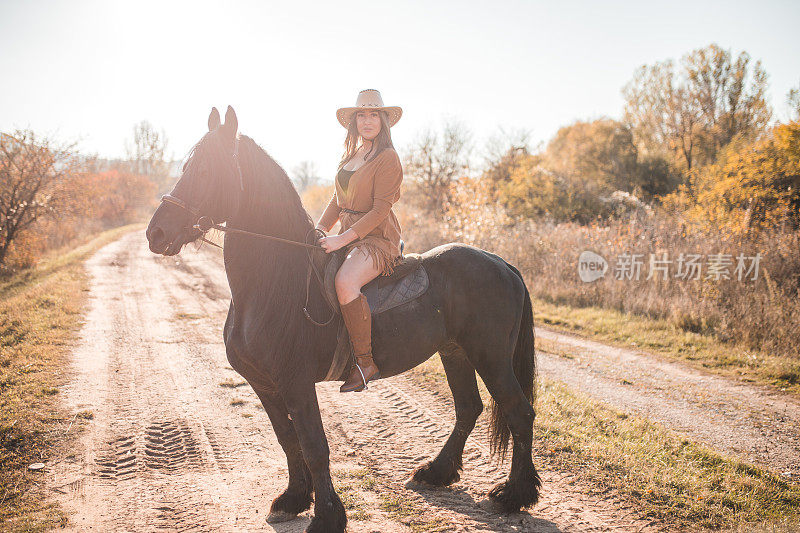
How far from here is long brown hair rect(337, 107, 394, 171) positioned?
3.37m

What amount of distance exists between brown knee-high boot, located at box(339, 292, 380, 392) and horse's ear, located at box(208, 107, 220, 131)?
1492 millimetres

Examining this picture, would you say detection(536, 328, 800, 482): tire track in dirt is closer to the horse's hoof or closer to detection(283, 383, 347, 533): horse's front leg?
detection(283, 383, 347, 533): horse's front leg

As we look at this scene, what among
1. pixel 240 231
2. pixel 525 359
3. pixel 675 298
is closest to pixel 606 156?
pixel 675 298

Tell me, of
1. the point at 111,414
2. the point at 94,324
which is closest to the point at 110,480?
the point at 111,414

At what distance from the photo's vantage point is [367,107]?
3367 millimetres

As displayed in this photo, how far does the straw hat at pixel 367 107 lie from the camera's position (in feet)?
11.2

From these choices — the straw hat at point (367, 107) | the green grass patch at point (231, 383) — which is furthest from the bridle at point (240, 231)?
the green grass patch at point (231, 383)

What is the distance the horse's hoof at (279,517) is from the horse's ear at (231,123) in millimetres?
2819

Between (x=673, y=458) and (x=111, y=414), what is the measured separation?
19.9ft

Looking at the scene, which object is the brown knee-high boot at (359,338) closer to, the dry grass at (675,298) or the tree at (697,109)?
the dry grass at (675,298)

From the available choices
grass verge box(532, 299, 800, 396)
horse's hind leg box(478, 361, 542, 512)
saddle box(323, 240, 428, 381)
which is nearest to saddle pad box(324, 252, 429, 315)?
saddle box(323, 240, 428, 381)

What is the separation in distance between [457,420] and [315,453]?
158 cm

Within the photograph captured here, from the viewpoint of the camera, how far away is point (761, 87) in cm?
2797

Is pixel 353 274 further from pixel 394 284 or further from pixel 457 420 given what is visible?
pixel 457 420
